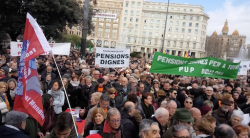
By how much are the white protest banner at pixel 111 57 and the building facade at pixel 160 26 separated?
77.7 metres

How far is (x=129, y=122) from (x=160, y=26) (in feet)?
282

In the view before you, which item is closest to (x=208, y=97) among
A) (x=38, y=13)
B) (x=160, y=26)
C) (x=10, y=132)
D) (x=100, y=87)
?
(x=100, y=87)

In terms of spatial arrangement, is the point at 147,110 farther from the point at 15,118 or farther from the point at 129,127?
the point at 15,118

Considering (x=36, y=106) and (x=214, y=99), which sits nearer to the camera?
(x=36, y=106)

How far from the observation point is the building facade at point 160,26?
278 ft

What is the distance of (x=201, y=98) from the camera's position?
677cm

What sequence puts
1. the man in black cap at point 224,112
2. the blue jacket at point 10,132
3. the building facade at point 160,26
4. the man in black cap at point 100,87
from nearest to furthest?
the blue jacket at point 10,132
the man in black cap at point 224,112
the man in black cap at point 100,87
the building facade at point 160,26

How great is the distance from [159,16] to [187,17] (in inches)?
385

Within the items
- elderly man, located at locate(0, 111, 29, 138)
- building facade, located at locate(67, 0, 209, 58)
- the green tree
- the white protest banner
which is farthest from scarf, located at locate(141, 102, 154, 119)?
building facade, located at locate(67, 0, 209, 58)

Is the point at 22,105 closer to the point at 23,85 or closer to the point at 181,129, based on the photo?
the point at 23,85

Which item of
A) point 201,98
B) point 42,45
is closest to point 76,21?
point 201,98

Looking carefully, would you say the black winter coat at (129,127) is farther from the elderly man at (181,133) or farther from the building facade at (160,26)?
the building facade at (160,26)

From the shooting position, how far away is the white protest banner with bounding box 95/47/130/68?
29.0 ft

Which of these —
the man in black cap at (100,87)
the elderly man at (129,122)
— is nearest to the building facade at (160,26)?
the man in black cap at (100,87)
